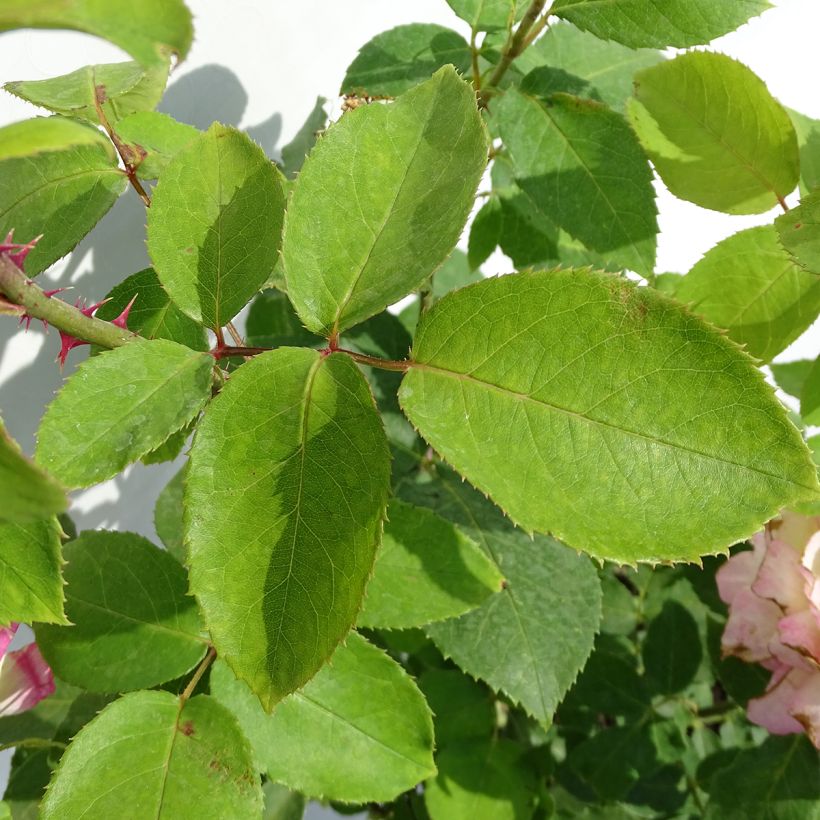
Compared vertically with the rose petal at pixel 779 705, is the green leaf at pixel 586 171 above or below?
above

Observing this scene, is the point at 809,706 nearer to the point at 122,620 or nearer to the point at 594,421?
the point at 594,421

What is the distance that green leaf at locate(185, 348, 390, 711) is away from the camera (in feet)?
1.09

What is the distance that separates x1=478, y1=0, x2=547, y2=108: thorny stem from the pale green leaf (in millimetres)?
78

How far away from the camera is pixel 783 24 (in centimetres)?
96

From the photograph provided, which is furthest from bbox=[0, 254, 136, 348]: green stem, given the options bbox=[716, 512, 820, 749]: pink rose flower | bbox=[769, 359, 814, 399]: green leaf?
bbox=[769, 359, 814, 399]: green leaf

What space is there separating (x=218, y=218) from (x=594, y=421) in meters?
0.20

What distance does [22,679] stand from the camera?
55cm

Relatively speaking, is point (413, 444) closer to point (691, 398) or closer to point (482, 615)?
point (482, 615)

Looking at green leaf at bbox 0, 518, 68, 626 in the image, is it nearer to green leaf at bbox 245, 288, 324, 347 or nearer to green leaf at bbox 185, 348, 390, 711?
green leaf at bbox 185, 348, 390, 711

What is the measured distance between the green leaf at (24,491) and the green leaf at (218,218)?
0.20m

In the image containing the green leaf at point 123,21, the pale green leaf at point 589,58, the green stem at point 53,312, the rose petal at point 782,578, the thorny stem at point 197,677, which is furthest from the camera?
the pale green leaf at point 589,58

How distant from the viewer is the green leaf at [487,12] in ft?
1.87

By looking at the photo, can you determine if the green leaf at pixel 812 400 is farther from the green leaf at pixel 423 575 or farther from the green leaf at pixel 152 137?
the green leaf at pixel 152 137

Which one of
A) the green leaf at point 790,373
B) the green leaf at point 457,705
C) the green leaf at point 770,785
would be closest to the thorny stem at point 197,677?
the green leaf at point 457,705
